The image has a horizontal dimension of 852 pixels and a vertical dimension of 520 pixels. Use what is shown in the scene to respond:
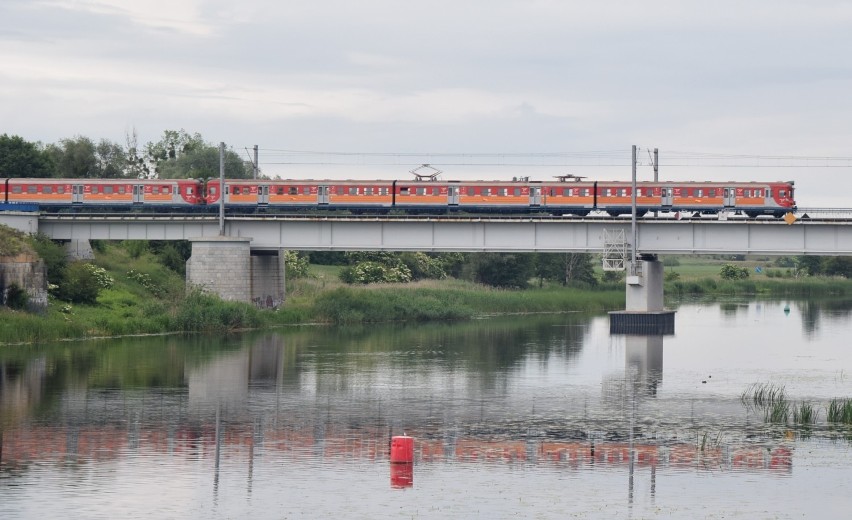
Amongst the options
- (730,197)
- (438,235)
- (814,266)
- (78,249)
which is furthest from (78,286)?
(814,266)

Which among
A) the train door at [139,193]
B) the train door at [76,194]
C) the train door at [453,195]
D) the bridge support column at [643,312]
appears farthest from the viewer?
the train door at [76,194]

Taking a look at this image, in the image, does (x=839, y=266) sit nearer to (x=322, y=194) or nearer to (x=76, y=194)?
(x=322, y=194)

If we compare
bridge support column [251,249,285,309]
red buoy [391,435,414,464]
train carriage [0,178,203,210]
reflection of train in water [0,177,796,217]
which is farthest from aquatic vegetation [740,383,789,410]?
→ train carriage [0,178,203,210]

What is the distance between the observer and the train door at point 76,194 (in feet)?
315

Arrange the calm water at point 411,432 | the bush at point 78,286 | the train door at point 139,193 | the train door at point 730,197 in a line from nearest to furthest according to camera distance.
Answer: the calm water at point 411,432, the bush at point 78,286, the train door at point 730,197, the train door at point 139,193

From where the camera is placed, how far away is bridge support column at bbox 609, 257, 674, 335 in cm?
8875

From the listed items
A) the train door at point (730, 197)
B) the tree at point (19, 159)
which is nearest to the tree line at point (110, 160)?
the tree at point (19, 159)

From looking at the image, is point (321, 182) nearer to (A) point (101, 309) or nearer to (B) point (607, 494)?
(A) point (101, 309)

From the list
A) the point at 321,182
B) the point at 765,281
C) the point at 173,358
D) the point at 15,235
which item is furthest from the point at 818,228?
the point at 765,281

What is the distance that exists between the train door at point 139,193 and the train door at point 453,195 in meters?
21.4

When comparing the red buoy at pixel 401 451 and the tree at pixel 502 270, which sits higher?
the tree at pixel 502 270

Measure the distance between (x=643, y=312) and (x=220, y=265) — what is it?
2749cm

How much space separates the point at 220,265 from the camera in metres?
89.7

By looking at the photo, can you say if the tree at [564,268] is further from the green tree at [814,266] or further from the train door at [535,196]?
the green tree at [814,266]
